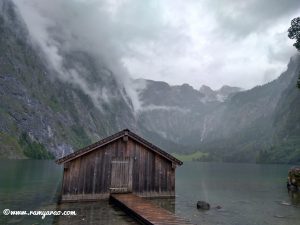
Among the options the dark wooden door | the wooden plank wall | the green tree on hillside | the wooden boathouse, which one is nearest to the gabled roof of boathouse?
the wooden boathouse

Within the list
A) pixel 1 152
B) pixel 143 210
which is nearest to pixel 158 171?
pixel 143 210

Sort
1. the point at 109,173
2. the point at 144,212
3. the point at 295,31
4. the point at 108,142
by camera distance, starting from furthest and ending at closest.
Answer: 1. the point at 295,31
2. the point at 108,142
3. the point at 109,173
4. the point at 144,212

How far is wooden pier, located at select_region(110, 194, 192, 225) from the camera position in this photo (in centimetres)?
1825

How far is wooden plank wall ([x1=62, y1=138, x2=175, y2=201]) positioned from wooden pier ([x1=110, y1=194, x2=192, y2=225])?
2.26 meters

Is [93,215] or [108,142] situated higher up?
[108,142]

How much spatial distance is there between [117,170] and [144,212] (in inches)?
390

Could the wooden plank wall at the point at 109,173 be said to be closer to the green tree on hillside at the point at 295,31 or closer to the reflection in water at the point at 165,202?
the reflection in water at the point at 165,202

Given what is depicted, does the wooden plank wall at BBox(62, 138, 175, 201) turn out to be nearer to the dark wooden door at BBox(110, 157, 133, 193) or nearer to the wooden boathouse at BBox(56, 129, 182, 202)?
the wooden boathouse at BBox(56, 129, 182, 202)

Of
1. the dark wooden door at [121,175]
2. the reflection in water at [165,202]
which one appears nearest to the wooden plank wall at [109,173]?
the dark wooden door at [121,175]

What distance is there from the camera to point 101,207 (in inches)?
1025

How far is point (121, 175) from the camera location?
30203 millimetres

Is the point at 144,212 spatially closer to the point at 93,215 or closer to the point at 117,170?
the point at 93,215

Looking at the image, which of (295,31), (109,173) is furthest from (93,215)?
(295,31)

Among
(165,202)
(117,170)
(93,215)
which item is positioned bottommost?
(93,215)
